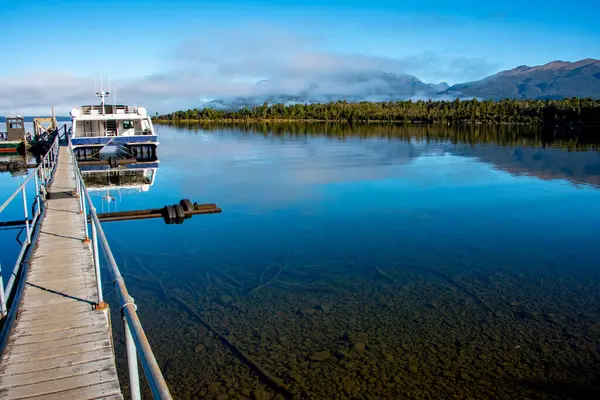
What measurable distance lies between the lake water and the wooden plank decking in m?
1.28

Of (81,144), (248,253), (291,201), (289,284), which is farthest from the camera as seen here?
(81,144)

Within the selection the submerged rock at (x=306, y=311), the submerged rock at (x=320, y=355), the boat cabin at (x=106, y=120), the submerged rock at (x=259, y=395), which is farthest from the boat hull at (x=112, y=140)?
the submerged rock at (x=259, y=395)

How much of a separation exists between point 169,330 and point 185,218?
9191 mm

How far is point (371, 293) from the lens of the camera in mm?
10820

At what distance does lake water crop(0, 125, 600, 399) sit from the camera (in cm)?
770

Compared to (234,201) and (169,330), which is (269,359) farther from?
(234,201)

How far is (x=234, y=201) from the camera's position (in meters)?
21.7

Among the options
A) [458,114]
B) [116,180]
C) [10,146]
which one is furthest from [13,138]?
[458,114]

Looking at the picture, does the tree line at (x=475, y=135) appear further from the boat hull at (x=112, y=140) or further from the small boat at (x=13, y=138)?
the boat hull at (x=112, y=140)

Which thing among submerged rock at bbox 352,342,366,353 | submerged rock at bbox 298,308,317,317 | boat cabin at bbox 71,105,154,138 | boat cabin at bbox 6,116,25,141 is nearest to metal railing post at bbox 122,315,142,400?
submerged rock at bbox 352,342,366,353

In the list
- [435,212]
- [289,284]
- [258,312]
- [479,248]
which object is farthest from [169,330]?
[435,212]

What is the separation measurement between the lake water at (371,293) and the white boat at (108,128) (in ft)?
48.3

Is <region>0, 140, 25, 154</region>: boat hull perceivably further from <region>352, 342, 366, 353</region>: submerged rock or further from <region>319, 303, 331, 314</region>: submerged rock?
<region>352, 342, 366, 353</region>: submerged rock

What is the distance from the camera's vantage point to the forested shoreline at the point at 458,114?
4243 inches
